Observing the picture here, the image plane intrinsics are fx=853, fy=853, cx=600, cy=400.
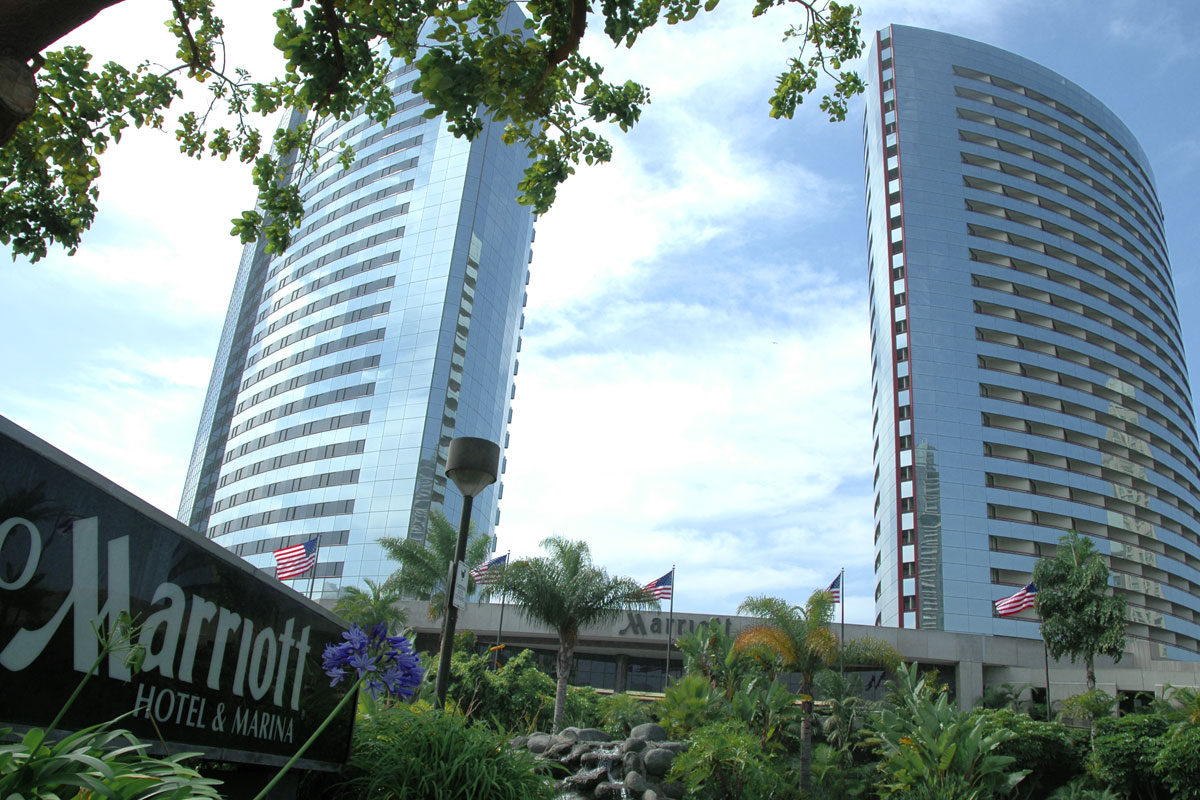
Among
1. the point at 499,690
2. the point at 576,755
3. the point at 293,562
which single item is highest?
the point at 293,562

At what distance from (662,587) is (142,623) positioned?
32105 millimetres

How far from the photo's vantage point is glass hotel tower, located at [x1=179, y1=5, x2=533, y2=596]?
88500mm

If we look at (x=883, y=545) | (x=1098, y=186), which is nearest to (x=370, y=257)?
(x=883, y=545)

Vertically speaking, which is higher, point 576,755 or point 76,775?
point 76,775

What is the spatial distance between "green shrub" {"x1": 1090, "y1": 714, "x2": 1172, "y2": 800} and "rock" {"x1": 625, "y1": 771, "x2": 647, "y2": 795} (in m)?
15.4

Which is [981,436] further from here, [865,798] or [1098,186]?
[865,798]

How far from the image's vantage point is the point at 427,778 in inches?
244

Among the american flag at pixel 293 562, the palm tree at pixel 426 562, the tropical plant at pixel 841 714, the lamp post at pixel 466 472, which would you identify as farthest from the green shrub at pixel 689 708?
the palm tree at pixel 426 562

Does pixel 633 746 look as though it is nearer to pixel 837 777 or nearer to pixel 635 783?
pixel 635 783

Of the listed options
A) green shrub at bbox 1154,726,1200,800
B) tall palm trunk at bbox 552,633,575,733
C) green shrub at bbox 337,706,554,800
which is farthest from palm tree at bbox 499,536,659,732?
green shrub at bbox 337,706,554,800

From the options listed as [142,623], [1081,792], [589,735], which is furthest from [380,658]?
[1081,792]

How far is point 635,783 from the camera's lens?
62.3ft

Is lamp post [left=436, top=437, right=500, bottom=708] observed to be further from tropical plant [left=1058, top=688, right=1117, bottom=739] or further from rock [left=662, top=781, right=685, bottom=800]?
tropical plant [left=1058, top=688, right=1117, bottom=739]

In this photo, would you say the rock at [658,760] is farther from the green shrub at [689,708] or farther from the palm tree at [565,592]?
the palm tree at [565,592]
